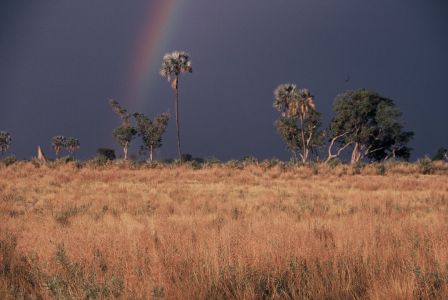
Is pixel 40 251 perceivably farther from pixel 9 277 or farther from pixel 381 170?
pixel 381 170

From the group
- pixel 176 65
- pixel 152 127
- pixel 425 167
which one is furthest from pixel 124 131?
pixel 425 167

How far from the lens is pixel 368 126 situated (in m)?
57.3

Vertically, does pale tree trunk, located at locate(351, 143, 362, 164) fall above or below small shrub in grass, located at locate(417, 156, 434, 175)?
above

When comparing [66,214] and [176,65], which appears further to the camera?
[176,65]

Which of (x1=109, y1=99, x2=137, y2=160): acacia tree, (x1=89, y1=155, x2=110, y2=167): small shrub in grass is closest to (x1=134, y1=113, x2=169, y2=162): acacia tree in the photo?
(x1=109, y1=99, x2=137, y2=160): acacia tree

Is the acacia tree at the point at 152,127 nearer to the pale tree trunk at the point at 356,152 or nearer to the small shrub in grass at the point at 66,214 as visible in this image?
the pale tree trunk at the point at 356,152

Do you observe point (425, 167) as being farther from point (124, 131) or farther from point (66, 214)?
point (124, 131)

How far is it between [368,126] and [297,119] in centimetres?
1226

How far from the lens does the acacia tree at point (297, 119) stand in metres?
58.3

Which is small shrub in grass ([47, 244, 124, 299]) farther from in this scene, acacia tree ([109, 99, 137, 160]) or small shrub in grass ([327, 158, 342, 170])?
acacia tree ([109, 99, 137, 160])

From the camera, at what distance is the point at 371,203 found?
13539mm

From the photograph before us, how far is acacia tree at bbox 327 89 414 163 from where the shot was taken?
56.0 m

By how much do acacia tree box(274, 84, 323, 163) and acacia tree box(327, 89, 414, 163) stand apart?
361 cm

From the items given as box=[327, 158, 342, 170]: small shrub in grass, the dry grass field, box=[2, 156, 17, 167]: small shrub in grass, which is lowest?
the dry grass field
